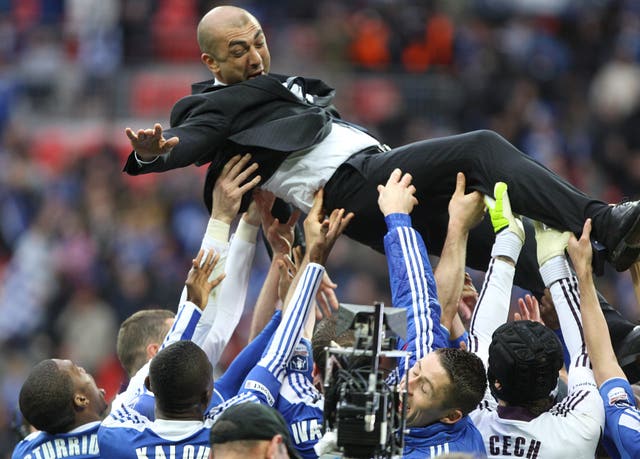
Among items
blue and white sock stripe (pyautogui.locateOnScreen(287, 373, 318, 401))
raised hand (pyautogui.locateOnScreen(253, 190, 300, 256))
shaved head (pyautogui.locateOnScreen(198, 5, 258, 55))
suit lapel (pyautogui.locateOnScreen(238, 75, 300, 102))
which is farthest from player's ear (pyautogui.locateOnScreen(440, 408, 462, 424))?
shaved head (pyautogui.locateOnScreen(198, 5, 258, 55))

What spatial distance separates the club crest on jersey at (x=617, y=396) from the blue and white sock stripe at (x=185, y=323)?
1.71 meters

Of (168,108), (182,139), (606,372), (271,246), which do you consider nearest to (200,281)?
(182,139)

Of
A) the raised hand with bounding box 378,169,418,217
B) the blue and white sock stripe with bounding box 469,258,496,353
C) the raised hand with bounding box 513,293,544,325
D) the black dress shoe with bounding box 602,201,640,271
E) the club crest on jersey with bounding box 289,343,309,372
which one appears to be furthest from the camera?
the raised hand with bounding box 513,293,544,325

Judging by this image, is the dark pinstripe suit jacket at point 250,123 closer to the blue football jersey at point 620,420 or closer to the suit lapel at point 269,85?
the suit lapel at point 269,85

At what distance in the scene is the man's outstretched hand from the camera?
17.6 ft

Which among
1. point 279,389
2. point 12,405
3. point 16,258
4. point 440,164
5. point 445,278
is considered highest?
point 440,164

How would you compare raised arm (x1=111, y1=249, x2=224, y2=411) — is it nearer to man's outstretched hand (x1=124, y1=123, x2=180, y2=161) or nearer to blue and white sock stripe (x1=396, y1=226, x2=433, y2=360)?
man's outstretched hand (x1=124, y1=123, x2=180, y2=161)

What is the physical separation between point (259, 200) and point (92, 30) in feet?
35.1

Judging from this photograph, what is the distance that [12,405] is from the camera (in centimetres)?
1203

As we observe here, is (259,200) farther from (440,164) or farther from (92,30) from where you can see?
(92,30)

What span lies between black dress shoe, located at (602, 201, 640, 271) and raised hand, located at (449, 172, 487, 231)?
62 cm

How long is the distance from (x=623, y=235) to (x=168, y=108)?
10580mm

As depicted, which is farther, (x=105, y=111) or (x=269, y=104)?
(x=105, y=111)

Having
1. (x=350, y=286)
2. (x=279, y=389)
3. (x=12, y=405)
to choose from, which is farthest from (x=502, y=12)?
(x=279, y=389)
